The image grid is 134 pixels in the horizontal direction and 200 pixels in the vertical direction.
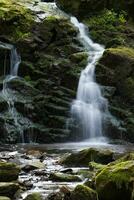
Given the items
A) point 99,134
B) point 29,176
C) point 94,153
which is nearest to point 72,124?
point 99,134

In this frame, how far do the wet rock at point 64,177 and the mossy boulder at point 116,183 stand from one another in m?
2.12

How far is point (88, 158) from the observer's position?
13.3 meters

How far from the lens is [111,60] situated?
24797 millimetres

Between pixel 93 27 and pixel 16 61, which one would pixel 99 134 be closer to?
pixel 16 61

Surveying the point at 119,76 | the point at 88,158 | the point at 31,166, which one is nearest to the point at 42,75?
the point at 119,76

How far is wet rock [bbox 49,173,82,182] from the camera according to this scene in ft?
35.2

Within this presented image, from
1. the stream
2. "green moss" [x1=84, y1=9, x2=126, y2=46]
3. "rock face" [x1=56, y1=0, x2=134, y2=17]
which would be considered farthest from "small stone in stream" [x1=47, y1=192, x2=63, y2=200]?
"rock face" [x1=56, y1=0, x2=134, y2=17]

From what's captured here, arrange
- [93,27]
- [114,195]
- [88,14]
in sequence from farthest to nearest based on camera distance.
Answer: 1. [88,14]
2. [93,27]
3. [114,195]

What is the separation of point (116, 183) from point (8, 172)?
3110 mm

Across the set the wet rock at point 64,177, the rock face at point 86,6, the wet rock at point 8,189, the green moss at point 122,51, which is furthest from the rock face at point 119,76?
the wet rock at point 8,189

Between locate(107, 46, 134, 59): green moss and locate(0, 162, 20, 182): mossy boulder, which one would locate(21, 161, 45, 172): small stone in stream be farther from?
locate(107, 46, 134, 59): green moss

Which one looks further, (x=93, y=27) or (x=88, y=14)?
(x=88, y=14)

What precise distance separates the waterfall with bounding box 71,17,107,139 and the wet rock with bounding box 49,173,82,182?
38.0ft

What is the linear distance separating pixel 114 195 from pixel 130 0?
84.3ft
